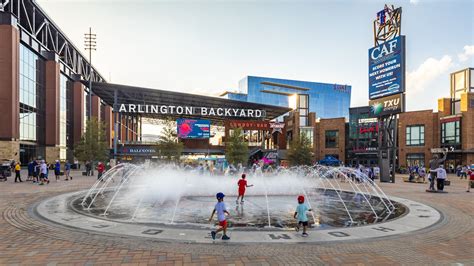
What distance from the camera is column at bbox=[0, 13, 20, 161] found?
116ft

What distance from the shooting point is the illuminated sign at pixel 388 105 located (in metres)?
27.2

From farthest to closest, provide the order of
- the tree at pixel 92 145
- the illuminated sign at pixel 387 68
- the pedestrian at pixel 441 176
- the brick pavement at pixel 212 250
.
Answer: the tree at pixel 92 145, the illuminated sign at pixel 387 68, the pedestrian at pixel 441 176, the brick pavement at pixel 212 250

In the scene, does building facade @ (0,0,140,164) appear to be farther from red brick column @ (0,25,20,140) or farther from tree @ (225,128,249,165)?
tree @ (225,128,249,165)

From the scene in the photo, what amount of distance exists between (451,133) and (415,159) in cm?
699

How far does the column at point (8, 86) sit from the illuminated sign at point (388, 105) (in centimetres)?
4115

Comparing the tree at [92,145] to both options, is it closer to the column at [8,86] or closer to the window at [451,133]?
the column at [8,86]

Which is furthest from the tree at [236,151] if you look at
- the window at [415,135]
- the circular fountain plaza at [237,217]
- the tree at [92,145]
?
the window at [415,135]

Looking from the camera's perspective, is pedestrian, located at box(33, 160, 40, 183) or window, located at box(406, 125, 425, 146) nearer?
pedestrian, located at box(33, 160, 40, 183)

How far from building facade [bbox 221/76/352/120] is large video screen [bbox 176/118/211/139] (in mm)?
59535

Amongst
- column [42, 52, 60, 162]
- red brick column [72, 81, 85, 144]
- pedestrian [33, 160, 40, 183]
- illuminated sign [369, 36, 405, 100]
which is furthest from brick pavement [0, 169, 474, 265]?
red brick column [72, 81, 85, 144]

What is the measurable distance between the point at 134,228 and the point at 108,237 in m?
0.97

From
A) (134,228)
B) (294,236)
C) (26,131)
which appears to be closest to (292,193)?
(294,236)

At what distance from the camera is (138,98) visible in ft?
193

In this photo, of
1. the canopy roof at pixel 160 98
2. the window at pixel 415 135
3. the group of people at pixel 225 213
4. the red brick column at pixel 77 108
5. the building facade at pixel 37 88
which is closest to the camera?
the group of people at pixel 225 213
